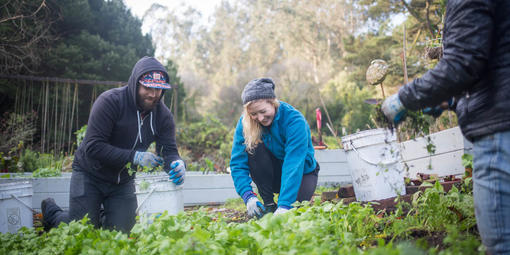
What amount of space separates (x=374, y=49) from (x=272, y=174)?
10772 millimetres

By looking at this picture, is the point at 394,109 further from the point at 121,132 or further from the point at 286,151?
the point at 121,132

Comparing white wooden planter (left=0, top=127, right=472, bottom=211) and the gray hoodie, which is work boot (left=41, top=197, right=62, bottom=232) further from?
the gray hoodie

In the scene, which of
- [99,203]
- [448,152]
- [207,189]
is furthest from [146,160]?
[448,152]

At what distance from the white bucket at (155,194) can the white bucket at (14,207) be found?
→ 145 centimetres

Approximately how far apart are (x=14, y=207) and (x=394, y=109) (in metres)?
3.32

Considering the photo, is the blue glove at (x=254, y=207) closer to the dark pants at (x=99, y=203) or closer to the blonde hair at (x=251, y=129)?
the blonde hair at (x=251, y=129)

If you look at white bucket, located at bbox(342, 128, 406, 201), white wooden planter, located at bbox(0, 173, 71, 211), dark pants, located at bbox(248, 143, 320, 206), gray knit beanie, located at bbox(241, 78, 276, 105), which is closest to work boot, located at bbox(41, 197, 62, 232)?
white wooden planter, located at bbox(0, 173, 71, 211)

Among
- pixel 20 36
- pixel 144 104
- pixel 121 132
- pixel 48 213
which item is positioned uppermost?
pixel 20 36

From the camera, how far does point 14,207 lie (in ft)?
10.3

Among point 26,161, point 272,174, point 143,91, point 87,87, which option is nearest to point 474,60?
point 272,174

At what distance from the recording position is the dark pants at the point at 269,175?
2.89 metres

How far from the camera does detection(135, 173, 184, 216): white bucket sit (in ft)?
8.09

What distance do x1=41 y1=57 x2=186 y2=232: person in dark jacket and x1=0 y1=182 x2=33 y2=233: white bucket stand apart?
10.1 inches

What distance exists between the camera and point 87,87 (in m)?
8.82
